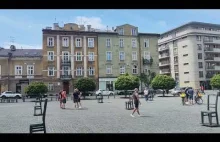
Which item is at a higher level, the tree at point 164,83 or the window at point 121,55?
the window at point 121,55

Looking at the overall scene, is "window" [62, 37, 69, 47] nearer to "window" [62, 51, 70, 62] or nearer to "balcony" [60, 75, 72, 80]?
"window" [62, 51, 70, 62]

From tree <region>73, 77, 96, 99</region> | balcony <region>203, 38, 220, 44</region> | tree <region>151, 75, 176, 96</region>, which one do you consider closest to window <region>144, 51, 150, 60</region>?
tree <region>151, 75, 176, 96</region>

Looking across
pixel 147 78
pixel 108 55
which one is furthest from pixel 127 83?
pixel 108 55

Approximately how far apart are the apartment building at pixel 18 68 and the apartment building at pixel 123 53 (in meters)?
9.41

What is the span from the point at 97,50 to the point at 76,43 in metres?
3.35

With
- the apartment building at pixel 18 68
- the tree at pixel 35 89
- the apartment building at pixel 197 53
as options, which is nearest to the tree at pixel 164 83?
the apartment building at pixel 197 53

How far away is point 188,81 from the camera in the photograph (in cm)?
4678

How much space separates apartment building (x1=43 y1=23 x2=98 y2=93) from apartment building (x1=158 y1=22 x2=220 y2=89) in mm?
16749

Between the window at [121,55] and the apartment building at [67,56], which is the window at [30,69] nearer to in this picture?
the apartment building at [67,56]

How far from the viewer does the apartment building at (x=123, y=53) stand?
38.8 meters

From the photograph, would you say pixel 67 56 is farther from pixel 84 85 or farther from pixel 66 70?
pixel 84 85

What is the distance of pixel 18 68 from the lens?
3675 centimetres
